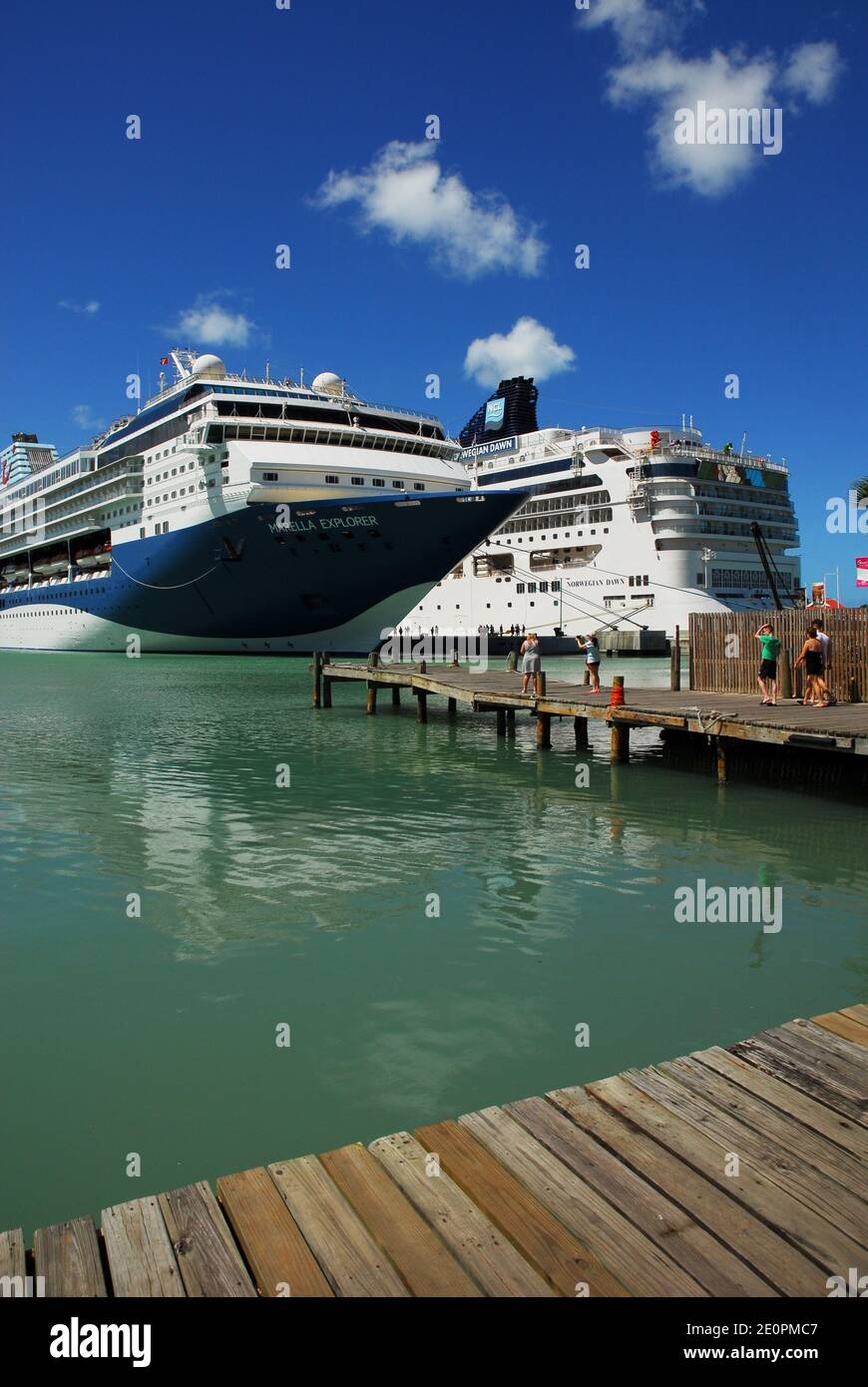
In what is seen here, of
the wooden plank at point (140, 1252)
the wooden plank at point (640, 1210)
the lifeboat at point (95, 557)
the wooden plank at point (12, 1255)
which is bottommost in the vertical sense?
the wooden plank at point (12, 1255)

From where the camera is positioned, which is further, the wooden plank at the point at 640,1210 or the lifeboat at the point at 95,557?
the lifeboat at the point at 95,557

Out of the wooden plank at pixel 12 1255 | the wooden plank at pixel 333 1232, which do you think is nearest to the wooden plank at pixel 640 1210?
the wooden plank at pixel 333 1232

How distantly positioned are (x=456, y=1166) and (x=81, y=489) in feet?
214

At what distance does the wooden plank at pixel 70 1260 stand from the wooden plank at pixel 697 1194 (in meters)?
1.88

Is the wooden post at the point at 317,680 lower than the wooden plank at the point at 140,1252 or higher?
higher

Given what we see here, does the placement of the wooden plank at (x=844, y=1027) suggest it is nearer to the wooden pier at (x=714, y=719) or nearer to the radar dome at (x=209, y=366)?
the wooden pier at (x=714, y=719)

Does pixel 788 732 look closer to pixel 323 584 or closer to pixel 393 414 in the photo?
pixel 323 584

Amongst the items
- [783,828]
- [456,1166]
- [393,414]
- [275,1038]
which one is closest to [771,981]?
[275,1038]

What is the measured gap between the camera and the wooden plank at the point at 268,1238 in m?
2.87

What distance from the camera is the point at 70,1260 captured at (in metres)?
3.02

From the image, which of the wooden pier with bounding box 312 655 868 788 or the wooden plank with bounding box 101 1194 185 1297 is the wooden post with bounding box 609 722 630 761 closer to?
the wooden pier with bounding box 312 655 868 788

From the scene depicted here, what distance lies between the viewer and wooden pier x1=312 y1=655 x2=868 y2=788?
13352 millimetres

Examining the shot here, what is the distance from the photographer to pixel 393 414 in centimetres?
4975
